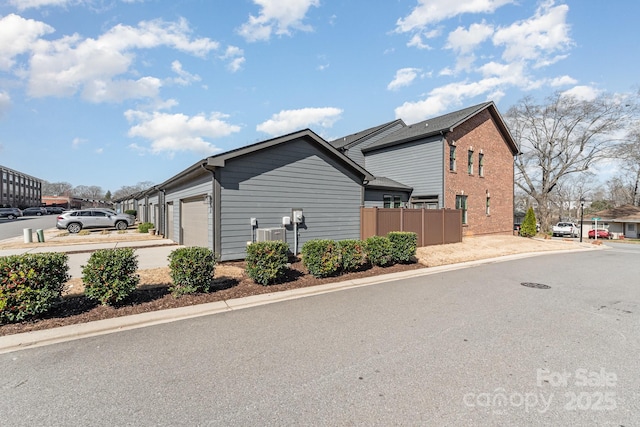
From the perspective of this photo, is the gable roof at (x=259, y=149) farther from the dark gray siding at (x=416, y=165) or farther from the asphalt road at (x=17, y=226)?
the asphalt road at (x=17, y=226)

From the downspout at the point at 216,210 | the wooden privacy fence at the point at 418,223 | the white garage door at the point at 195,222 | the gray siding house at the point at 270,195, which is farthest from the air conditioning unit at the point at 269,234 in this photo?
the wooden privacy fence at the point at 418,223

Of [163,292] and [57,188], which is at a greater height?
[57,188]

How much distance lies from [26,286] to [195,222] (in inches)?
279

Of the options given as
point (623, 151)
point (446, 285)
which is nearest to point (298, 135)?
point (446, 285)

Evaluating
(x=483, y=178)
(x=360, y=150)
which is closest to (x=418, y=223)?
(x=483, y=178)

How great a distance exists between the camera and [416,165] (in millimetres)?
18891

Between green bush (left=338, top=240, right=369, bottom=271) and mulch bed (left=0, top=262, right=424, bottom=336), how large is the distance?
35cm

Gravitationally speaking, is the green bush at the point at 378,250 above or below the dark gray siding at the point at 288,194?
below

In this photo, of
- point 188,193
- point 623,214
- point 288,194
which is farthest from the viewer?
point 623,214

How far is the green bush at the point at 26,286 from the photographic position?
4625 mm

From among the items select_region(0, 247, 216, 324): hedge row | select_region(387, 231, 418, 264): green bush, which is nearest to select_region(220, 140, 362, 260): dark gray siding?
select_region(387, 231, 418, 264): green bush

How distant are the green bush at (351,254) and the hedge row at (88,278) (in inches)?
141

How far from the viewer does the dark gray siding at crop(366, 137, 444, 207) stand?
58.1ft

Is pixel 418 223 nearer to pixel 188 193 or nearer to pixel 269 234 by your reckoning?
pixel 269 234
